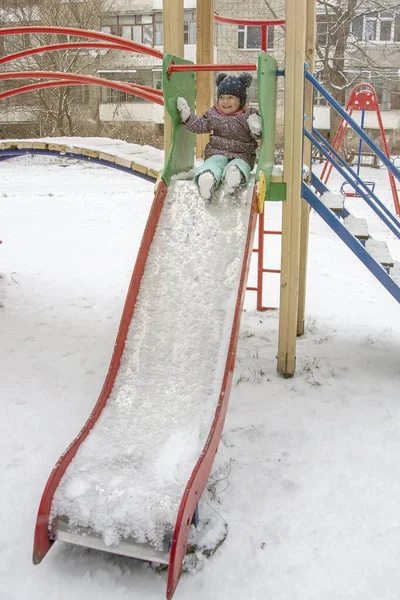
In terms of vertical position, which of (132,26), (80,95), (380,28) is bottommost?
(80,95)

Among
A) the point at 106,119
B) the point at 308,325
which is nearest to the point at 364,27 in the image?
the point at 106,119

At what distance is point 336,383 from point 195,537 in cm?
202

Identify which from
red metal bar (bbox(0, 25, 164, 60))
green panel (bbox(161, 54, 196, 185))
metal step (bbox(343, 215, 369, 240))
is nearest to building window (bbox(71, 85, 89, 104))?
red metal bar (bbox(0, 25, 164, 60))

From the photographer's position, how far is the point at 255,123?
165 inches

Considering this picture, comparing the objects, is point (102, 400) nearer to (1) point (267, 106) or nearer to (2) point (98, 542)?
(2) point (98, 542)

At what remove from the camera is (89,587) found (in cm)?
256

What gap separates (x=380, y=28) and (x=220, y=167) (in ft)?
76.8

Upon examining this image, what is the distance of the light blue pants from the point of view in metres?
4.10

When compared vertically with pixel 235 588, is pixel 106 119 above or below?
above

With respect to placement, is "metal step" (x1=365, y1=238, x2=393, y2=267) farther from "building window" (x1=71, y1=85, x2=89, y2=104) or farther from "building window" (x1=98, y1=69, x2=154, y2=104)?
"building window" (x1=98, y1=69, x2=154, y2=104)

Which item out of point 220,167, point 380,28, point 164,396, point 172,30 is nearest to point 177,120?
point 220,167

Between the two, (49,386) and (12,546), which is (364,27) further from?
(12,546)

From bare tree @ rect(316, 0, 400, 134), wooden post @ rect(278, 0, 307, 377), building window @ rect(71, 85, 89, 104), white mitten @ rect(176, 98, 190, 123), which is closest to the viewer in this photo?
wooden post @ rect(278, 0, 307, 377)

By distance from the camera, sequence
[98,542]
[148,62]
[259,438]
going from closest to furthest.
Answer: [98,542] → [259,438] → [148,62]
